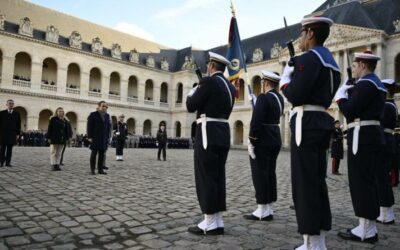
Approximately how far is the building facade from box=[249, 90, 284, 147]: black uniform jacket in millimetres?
26161

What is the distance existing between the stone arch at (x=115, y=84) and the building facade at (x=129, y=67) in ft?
0.41

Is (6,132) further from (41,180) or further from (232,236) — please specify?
(232,236)

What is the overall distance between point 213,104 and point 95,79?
122 feet

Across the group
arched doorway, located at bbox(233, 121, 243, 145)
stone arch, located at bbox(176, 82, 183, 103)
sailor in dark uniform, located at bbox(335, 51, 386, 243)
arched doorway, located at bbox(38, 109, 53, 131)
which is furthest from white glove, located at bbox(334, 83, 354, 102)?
stone arch, located at bbox(176, 82, 183, 103)

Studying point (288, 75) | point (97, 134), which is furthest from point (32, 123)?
point (288, 75)

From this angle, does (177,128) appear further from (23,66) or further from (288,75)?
(288,75)

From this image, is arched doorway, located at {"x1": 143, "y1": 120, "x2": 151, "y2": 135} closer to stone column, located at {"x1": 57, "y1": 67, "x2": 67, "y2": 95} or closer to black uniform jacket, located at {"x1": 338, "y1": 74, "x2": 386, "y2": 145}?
stone column, located at {"x1": 57, "y1": 67, "x2": 67, "y2": 95}

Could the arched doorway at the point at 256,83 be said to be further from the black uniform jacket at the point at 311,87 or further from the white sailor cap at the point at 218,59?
the black uniform jacket at the point at 311,87

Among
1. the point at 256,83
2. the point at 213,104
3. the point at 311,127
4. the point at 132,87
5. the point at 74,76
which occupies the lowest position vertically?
the point at 311,127

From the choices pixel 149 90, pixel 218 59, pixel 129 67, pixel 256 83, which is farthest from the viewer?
pixel 149 90

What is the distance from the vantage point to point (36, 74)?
3262cm

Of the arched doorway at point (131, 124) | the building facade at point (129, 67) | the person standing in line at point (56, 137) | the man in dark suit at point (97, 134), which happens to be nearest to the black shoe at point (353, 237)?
the man in dark suit at point (97, 134)

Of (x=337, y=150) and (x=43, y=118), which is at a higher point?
(x=43, y=118)

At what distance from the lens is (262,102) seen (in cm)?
508
